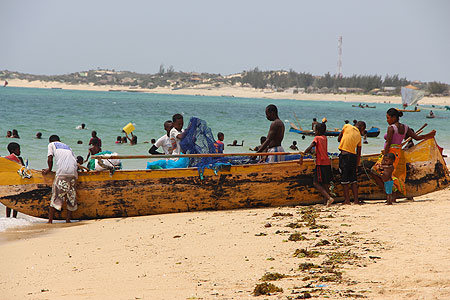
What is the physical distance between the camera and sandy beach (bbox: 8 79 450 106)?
363 ft

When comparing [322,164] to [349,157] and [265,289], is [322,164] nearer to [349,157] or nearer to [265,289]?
[349,157]

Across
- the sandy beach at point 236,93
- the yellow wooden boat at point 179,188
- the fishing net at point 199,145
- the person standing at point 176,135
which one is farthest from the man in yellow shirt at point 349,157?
the sandy beach at point 236,93

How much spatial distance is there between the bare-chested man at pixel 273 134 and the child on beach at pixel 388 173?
1609mm

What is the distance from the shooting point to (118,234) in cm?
730

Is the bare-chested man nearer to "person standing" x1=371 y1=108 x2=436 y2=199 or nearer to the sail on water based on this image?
"person standing" x1=371 y1=108 x2=436 y2=199

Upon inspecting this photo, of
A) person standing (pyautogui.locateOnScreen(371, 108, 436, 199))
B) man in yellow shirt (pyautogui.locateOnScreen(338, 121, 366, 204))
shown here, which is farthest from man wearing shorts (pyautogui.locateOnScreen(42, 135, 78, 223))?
person standing (pyautogui.locateOnScreen(371, 108, 436, 199))

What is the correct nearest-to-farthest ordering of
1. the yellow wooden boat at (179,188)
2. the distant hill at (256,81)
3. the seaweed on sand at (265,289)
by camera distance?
1. the seaweed on sand at (265,289)
2. the yellow wooden boat at (179,188)
3. the distant hill at (256,81)

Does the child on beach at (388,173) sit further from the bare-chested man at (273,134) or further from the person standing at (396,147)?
the bare-chested man at (273,134)

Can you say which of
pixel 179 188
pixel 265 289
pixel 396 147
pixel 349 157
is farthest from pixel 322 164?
pixel 265 289

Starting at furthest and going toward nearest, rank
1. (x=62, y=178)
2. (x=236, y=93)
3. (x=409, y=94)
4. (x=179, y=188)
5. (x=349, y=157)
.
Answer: (x=236, y=93) < (x=409, y=94) < (x=179, y=188) < (x=62, y=178) < (x=349, y=157)

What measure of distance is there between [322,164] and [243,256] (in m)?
3.11

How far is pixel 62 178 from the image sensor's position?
828cm

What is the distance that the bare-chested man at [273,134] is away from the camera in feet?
27.7

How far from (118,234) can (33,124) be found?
2491 centimetres
